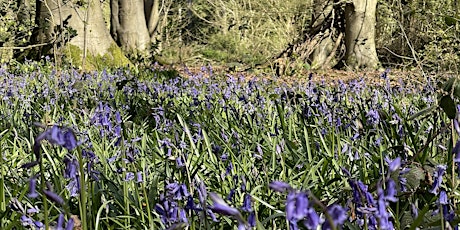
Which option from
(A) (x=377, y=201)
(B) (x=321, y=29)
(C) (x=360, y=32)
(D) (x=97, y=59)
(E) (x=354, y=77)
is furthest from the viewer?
(B) (x=321, y=29)

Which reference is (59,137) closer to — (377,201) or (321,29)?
(377,201)

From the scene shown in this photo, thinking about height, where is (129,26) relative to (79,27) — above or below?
below

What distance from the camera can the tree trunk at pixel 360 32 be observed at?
11.1 m

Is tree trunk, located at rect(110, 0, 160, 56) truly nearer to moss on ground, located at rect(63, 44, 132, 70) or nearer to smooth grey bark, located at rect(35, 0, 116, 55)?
moss on ground, located at rect(63, 44, 132, 70)

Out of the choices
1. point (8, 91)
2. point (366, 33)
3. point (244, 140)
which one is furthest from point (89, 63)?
point (244, 140)

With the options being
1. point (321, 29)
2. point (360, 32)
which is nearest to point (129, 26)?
point (321, 29)

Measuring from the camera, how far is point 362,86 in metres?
4.93

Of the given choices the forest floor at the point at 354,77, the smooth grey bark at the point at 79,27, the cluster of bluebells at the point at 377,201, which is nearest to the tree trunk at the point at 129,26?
the smooth grey bark at the point at 79,27

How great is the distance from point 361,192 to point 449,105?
1.67 ft

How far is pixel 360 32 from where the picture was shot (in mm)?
11289

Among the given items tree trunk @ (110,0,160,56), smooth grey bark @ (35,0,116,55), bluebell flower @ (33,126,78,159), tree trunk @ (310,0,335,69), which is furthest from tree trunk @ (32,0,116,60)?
bluebell flower @ (33,126,78,159)

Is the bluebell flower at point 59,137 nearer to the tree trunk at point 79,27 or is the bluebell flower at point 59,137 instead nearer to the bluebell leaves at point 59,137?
the bluebell leaves at point 59,137

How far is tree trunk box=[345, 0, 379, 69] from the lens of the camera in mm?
11125

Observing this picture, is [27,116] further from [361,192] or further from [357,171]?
[361,192]
